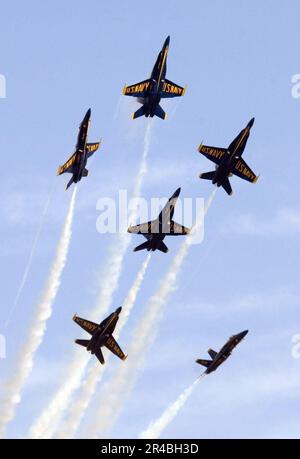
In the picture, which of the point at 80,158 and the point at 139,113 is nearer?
the point at 80,158

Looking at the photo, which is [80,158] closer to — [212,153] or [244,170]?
[212,153]

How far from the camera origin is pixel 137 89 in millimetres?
141875

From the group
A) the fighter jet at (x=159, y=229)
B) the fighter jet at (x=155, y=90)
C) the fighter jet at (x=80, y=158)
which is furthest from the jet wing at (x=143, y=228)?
the fighter jet at (x=155, y=90)

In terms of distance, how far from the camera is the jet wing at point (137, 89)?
463 ft

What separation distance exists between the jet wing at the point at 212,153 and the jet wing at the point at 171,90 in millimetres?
8964

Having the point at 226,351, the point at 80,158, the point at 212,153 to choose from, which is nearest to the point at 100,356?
the point at 226,351

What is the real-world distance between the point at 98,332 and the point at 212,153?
3099 centimetres

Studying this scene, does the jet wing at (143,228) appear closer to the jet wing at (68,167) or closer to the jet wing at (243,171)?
the jet wing at (68,167)
